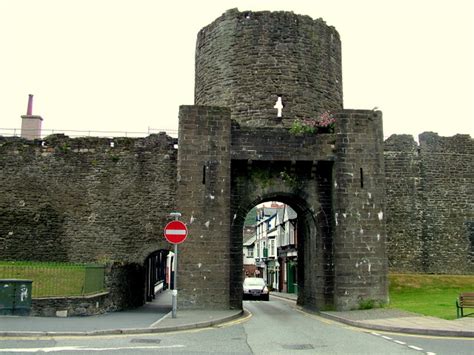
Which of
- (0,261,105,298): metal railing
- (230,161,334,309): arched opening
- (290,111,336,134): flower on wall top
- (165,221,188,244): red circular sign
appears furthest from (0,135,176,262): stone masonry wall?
(165,221,188,244): red circular sign

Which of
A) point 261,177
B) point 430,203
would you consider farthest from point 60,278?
point 430,203

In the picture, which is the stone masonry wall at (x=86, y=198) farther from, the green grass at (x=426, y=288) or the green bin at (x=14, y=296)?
the green grass at (x=426, y=288)

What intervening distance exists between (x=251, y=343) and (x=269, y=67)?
13.1 metres

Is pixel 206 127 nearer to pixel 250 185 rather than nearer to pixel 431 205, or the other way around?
pixel 250 185

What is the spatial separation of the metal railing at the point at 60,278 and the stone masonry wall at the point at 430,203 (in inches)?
626

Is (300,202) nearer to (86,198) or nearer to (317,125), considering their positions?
(317,125)

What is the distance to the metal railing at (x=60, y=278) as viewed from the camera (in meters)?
16.9

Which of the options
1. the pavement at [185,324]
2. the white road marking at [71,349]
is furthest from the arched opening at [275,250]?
the white road marking at [71,349]

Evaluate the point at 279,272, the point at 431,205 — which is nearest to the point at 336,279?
the point at 431,205

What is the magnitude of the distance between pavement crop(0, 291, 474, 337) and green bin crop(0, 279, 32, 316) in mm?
426

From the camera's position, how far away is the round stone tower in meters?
21.1

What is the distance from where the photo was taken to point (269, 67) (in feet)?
69.7

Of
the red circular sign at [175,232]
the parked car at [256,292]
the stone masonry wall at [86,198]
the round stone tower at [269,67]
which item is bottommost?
the parked car at [256,292]

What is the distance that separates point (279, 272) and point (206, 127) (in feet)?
109
